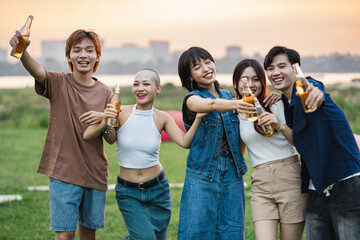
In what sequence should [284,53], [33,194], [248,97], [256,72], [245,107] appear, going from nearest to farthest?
[245,107] < [248,97] < [284,53] < [256,72] < [33,194]

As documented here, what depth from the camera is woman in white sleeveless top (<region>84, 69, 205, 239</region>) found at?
4.55 meters

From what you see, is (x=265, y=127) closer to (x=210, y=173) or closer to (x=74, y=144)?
(x=210, y=173)

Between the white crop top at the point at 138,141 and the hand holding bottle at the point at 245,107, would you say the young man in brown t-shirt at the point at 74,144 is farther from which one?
the hand holding bottle at the point at 245,107

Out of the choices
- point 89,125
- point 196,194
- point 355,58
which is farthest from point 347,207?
point 355,58

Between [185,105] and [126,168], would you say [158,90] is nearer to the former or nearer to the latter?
[185,105]

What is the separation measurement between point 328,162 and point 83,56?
249 centimetres

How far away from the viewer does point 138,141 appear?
15.2ft

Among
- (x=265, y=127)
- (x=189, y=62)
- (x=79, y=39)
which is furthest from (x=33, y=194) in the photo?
(x=265, y=127)

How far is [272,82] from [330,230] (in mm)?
1362

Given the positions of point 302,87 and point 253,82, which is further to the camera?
point 253,82

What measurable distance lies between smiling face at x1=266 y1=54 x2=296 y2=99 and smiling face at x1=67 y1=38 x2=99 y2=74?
5.76ft

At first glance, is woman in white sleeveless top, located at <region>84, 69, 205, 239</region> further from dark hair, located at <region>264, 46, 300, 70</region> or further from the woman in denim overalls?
dark hair, located at <region>264, 46, 300, 70</region>

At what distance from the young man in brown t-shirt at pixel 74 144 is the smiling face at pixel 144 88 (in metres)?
0.37

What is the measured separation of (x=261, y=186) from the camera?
4.30m
